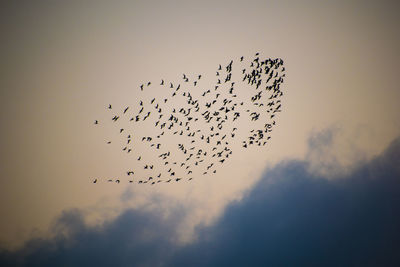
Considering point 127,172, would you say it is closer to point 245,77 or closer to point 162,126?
point 162,126

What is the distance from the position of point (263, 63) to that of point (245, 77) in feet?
9.49

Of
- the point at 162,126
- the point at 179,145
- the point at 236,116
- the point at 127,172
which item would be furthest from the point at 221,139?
the point at 127,172

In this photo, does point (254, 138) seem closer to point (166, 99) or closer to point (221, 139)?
point (221, 139)

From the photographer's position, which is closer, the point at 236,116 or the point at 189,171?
the point at 236,116

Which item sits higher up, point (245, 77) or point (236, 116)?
point (245, 77)

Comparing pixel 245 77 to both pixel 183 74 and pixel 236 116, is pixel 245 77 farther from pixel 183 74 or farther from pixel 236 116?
pixel 183 74

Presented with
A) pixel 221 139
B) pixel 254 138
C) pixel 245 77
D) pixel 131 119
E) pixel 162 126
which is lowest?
pixel 254 138

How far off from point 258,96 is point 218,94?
4.99 m

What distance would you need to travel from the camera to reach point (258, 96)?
2889cm

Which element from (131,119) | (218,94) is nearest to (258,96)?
(218,94)

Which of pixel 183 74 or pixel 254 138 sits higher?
pixel 183 74

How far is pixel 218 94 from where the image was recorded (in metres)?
28.5

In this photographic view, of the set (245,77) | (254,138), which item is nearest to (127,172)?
(254,138)

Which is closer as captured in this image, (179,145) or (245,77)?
(245,77)
